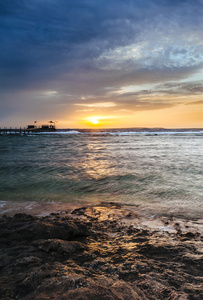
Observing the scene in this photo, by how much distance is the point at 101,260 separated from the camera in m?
2.69

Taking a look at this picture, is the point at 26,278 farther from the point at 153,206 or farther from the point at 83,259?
the point at 153,206

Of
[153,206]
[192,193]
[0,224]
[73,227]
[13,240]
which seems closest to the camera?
[13,240]

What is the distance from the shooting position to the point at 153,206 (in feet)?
18.7

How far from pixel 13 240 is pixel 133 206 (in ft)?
12.0

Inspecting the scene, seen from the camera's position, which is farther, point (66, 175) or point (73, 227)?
point (66, 175)

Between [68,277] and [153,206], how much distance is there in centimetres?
407

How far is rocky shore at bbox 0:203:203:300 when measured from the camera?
6.63 feet

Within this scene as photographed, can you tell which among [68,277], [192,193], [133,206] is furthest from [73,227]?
[192,193]

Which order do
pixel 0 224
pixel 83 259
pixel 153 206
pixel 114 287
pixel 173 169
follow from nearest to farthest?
pixel 114 287, pixel 83 259, pixel 0 224, pixel 153 206, pixel 173 169

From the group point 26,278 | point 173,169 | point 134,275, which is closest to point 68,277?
point 26,278

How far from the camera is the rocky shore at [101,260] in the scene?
2.02 meters

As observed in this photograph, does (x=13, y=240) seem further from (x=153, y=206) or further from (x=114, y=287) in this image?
(x=153, y=206)

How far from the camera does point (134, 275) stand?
7.77 ft

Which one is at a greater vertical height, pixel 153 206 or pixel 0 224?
pixel 0 224
